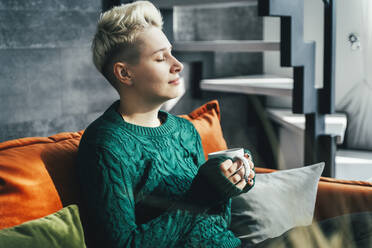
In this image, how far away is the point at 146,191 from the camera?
1.32 metres

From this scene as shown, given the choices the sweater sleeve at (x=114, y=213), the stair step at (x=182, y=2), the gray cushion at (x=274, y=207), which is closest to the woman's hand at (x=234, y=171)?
the sweater sleeve at (x=114, y=213)

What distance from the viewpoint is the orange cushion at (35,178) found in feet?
4.00

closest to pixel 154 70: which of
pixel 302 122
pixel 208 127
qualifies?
pixel 208 127

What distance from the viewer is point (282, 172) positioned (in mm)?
1735

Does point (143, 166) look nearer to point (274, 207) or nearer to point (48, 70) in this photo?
point (274, 207)

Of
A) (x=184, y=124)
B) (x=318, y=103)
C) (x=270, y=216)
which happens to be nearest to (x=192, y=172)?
(x=184, y=124)

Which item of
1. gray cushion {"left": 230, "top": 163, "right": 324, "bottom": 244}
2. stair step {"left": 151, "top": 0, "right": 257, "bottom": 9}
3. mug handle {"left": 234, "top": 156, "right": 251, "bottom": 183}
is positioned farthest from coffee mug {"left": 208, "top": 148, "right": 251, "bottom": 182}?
stair step {"left": 151, "top": 0, "right": 257, "bottom": 9}

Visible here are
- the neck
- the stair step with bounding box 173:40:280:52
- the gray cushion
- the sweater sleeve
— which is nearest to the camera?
the sweater sleeve

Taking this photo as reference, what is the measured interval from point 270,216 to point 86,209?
2.17ft

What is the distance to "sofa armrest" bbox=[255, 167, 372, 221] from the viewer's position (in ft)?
5.39

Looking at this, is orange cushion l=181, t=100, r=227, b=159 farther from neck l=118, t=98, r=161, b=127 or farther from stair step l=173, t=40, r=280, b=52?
stair step l=173, t=40, r=280, b=52

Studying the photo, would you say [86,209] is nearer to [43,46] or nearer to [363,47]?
[43,46]

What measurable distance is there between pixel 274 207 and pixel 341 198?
0.86ft

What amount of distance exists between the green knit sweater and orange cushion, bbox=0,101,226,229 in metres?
0.08
